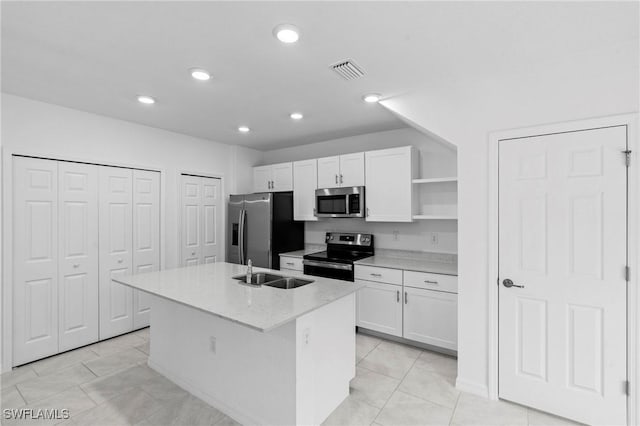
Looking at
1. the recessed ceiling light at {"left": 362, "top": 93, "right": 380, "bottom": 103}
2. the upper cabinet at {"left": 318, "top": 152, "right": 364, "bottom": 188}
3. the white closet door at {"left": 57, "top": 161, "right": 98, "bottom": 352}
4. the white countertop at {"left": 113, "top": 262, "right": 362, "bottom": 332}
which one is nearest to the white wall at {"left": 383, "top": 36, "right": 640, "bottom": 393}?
the recessed ceiling light at {"left": 362, "top": 93, "right": 380, "bottom": 103}

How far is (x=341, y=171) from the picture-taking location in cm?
406

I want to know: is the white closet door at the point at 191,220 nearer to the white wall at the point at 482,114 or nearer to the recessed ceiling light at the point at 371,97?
the recessed ceiling light at the point at 371,97

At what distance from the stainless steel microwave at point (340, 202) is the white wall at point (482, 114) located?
1.33 meters

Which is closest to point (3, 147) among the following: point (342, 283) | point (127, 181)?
point (127, 181)

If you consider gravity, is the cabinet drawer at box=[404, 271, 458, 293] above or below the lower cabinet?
above

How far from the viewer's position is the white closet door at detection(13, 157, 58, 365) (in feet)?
9.40

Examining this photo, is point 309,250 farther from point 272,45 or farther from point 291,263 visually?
point 272,45

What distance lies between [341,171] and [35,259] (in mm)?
3411

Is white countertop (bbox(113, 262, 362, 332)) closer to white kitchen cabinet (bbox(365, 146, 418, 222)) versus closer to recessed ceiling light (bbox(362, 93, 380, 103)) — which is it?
white kitchen cabinet (bbox(365, 146, 418, 222))

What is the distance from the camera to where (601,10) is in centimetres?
162

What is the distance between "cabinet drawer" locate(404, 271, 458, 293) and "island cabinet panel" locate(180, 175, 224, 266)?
2878 millimetres

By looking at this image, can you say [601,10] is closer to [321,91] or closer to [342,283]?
[321,91]

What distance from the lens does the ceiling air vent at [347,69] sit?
220 centimetres

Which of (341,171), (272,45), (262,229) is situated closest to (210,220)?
(262,229)
